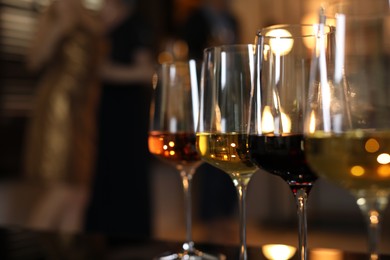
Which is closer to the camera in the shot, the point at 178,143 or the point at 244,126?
the point at 244,126

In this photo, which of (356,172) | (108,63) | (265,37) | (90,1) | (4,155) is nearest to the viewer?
(356,172)

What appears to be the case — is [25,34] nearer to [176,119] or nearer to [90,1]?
[90,1]

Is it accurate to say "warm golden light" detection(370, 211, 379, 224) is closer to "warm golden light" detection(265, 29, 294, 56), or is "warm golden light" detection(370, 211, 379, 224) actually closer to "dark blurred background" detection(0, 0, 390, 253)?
"warm golden light" detection(265, 29, 294, 56)

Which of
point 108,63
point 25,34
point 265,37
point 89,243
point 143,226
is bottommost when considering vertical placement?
point 143,226

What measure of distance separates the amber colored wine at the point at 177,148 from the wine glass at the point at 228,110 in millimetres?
136

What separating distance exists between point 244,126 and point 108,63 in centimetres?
204

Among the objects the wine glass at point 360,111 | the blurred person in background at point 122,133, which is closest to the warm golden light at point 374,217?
the wine glass at point 360,111

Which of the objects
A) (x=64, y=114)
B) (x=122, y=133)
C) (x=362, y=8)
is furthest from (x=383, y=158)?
(x=64, y=114)

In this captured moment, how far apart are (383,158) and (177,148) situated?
44 cm

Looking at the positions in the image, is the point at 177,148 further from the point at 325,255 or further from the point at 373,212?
the point at 373,212

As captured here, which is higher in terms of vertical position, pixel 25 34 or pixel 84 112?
pixel 25 34

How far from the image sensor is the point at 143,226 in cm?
282

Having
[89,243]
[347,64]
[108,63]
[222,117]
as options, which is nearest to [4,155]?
[108,63]

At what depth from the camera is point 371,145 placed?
19.1 inches
